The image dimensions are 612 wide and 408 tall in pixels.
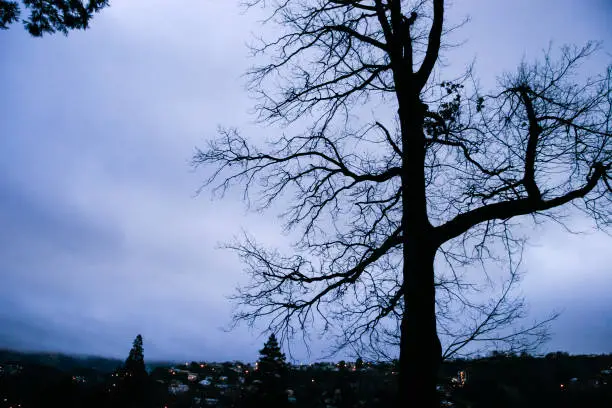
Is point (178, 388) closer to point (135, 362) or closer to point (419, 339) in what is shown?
point (135, 362)

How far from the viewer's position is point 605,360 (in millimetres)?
27344

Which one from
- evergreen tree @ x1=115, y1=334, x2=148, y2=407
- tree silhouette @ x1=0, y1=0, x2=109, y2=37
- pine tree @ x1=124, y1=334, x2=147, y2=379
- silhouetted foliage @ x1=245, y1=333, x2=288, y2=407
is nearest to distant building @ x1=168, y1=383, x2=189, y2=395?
evergreen tree @ x1=115, y1=334, x2=148, y2=407

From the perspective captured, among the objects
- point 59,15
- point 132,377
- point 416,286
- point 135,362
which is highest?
point 59,15

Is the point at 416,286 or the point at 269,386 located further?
the point at 269,386

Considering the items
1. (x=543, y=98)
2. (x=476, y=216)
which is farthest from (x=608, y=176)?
(x=476, y=216)

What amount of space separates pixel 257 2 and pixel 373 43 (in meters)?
1.92

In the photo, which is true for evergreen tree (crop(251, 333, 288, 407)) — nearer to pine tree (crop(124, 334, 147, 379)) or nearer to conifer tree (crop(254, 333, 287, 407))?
conifer tree (crop(254, 333, 287, 407))

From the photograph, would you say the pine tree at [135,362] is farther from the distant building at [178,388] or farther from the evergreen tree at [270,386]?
the distant building at [178,388]

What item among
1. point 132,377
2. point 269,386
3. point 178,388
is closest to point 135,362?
point 132,377

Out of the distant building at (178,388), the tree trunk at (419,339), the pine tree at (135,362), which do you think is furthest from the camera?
the distant building at (178,388)

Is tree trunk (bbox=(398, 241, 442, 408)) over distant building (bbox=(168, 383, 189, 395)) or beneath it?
over

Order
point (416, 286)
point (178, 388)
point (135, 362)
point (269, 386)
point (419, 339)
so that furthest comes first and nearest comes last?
point (178, 388), point (135, 362), point (269, 386), point (416, 286), point (419, 339)

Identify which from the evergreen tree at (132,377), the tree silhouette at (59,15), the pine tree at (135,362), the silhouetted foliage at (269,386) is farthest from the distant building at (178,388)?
the tree silhouette at (59,15)

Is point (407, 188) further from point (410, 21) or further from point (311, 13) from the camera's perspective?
point (311, 13)
